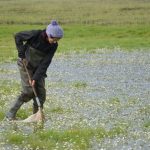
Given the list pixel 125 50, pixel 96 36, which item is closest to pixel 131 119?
pixel 125 50

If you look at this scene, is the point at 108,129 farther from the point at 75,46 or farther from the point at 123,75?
the point at 75,46

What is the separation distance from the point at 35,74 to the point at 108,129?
2.74 m

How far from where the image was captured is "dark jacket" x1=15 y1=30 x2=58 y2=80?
14727 millimetres

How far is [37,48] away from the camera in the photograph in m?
14.8

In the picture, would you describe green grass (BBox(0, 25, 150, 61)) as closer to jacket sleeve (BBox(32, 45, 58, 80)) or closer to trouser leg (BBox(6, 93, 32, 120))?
trouser leg (BBox(6, 93, 32, 120))

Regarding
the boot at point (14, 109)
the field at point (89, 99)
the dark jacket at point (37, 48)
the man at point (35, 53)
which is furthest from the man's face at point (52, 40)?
the field at point (89, 99)

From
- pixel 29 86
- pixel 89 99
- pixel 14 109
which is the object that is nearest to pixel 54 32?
Result: pixel 29 86

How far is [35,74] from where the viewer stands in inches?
583

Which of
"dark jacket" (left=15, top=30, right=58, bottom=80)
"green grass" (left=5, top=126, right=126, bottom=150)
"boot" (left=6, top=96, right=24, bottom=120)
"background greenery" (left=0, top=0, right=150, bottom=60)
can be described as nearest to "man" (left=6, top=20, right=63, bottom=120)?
"dark jacket" (left=15, top=30, right=58, bottom=80)

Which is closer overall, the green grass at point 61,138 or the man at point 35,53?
the green grass at point 61,138

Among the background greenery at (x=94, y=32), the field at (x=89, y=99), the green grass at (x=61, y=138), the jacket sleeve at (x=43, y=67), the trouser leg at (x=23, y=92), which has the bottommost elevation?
the background greenery at (x=94, y=32)

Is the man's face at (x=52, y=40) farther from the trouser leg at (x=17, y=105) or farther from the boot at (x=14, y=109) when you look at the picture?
the boot at (x=14, y=109)

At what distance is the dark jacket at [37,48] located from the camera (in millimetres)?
14727

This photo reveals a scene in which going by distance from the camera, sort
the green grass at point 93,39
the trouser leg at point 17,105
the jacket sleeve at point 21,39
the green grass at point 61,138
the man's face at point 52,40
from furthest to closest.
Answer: the green grass at point 93,39 → the trouser leg at point 17,105 → the jacket sleeve at point 21,39 → the man's face at point 52,40 → the green grass at point 61,138
